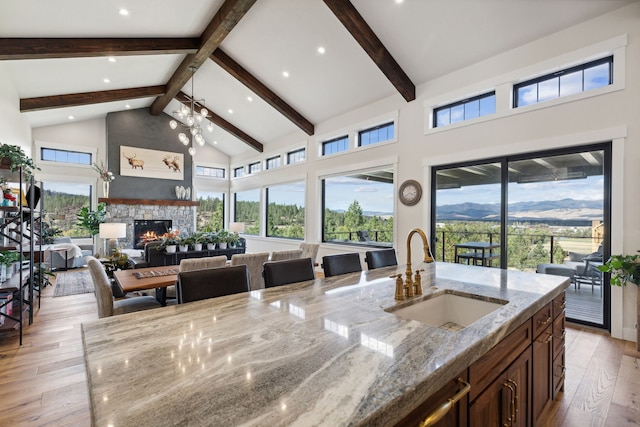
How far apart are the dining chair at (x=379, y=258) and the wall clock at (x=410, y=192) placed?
7.66ft

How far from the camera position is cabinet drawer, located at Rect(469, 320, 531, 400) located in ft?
3.74

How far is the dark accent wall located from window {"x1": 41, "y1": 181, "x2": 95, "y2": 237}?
2.89 feet

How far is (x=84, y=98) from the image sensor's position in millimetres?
6703

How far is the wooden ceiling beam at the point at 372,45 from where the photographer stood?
164 inches

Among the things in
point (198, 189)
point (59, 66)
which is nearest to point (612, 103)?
point (59, 66)

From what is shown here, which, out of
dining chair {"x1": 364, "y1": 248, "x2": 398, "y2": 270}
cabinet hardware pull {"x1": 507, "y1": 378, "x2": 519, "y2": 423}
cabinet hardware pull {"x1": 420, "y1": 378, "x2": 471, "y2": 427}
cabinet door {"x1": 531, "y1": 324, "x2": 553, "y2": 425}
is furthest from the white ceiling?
cabinet hardware pull {"x1": 420, "y1": 378, "x2": 471, "y2": 427}

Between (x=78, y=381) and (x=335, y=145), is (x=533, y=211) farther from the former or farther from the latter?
(x=78, y=381)

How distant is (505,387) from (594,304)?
3.36 meters

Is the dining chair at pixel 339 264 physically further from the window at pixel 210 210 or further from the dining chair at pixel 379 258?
the window at pixel 210 210

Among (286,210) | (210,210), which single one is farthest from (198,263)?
(210,210)

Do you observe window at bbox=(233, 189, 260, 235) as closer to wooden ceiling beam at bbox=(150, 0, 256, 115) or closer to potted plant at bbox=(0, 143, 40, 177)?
wooden ceiling beam at bbox=(150, 0, 256, 115)

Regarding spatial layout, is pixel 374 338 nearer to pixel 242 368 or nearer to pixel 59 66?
pixel 242 368

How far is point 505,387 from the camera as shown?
1354mm

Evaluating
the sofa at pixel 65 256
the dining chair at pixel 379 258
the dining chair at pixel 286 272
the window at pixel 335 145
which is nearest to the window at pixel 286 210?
the window at pixel 335 145
